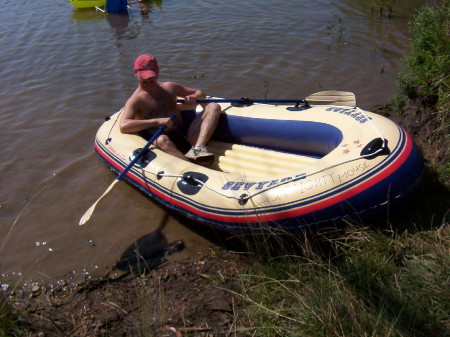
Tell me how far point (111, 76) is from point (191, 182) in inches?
154

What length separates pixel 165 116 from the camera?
14.8ft

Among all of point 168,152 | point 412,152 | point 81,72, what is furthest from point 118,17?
point 412,152

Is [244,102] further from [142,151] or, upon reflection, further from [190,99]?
[142,151]

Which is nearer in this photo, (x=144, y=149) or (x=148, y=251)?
(x=148, y=251)

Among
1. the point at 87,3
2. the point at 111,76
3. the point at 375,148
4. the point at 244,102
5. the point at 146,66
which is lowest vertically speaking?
the point at 111,76

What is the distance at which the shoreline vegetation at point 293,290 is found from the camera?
2207mm

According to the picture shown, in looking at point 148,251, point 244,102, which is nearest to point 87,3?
point 244,102

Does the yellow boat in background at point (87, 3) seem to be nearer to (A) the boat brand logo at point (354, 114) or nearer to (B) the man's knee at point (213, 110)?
(B) the man's knee at point (213, 110)

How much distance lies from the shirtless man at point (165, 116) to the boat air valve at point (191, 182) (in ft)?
1.63

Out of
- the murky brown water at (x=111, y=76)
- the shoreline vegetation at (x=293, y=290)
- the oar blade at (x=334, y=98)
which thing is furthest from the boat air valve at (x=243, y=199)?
the oar blade at (x=334, y=98)

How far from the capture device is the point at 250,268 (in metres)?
3.01

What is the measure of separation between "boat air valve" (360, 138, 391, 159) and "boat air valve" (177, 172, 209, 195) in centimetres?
127

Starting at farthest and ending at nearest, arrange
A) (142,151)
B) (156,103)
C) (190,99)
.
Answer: (190,99) → (156,103) → (142,151)

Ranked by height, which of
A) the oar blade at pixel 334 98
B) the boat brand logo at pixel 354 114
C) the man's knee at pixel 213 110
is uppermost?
the boat brand logo at pixel 354 114
